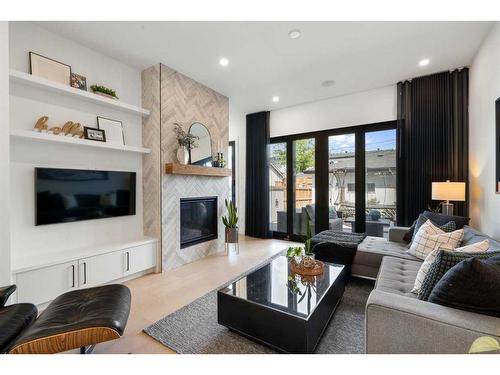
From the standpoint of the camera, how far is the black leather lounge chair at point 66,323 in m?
1.19

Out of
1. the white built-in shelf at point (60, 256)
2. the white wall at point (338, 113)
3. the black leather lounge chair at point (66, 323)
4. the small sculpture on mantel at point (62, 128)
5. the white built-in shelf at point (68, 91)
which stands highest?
the white wall at point (338, 113)

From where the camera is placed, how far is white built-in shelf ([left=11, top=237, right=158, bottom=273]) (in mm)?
2121

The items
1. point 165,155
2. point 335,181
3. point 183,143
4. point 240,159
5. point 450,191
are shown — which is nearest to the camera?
point 450,191

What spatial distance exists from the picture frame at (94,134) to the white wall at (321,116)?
289cm

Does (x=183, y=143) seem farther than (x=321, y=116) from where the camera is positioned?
No

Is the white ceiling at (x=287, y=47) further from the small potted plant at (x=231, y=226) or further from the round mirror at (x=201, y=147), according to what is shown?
the small potted plant at (x=231, y=226)

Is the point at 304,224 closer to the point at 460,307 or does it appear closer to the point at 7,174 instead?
the point at 460,307

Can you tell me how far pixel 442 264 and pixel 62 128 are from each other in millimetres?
3644

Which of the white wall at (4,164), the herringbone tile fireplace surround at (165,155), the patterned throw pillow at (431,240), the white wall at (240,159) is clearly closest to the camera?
the white wall at (4,164)

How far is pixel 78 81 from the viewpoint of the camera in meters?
2.75

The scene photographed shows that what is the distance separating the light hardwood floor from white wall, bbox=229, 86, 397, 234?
202cm

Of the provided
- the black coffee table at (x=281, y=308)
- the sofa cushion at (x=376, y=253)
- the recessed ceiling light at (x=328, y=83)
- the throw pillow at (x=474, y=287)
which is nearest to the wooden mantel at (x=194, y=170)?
the black coffee table at (x=281, y=308)

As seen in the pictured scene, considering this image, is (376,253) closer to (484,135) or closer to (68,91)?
(484,135)

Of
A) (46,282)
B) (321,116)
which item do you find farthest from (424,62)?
(46,282)
